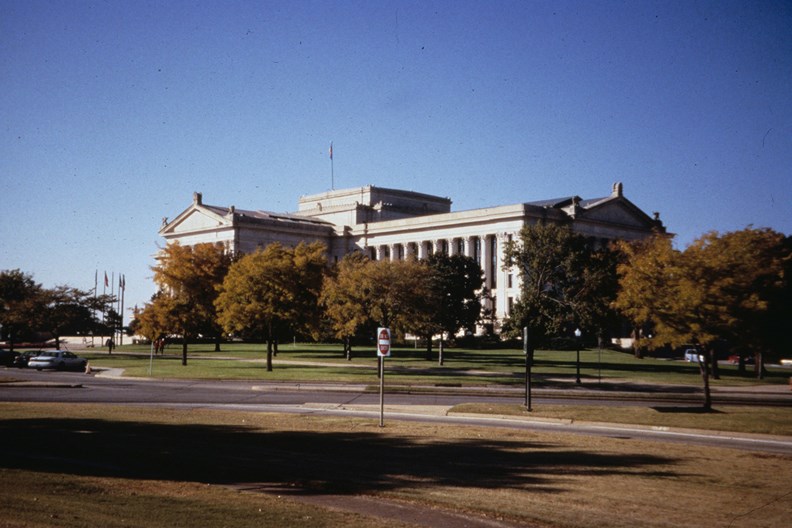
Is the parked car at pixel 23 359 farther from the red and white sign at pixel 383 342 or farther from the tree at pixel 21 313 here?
the red and white sign at pixel 383 342

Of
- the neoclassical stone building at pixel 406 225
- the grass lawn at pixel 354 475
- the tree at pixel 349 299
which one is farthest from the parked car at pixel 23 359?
the neoclassical stone building at pixel 406 225

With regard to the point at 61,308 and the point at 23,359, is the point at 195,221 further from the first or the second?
the point at 23,359

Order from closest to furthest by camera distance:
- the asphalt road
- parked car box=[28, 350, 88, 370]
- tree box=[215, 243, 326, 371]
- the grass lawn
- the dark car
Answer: the grass lawn, the asphalt road, tree box=[215, 243, 326, 371], parked car box=[28, 350, 88, 370], the dark car

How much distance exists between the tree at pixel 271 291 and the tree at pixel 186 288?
582 cm

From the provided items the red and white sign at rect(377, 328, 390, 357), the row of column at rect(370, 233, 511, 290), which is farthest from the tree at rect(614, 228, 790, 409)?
the row of column at rect(370, 233, 511, 290)

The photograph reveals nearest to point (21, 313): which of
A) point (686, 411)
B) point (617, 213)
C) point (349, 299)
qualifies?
point (349, 299)

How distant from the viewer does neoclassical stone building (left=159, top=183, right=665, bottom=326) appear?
113438 mm

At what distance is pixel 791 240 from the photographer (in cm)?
7038

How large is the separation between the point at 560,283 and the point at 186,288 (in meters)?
28.9

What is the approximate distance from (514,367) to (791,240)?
30031 millimetres

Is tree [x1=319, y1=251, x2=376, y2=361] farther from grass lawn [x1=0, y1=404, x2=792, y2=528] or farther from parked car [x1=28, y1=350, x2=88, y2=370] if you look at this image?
grass lawn [x1=0, y1=404, x2=792, y2=528]

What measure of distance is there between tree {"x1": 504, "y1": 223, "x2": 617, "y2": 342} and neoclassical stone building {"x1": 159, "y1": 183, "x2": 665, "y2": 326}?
40.8 m

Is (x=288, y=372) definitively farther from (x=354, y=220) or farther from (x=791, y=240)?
(x=354, y=220)

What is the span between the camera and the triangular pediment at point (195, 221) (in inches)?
4973
